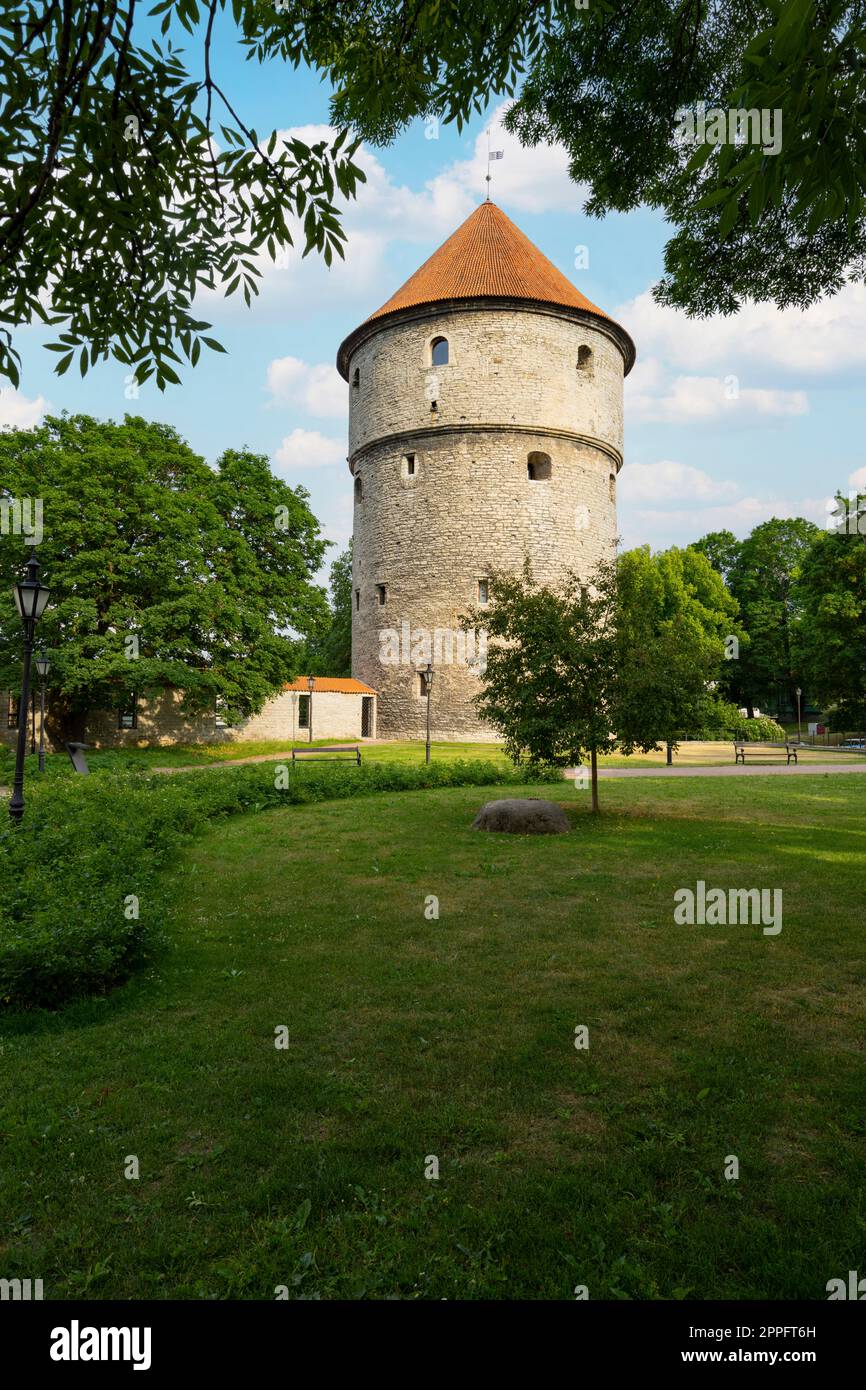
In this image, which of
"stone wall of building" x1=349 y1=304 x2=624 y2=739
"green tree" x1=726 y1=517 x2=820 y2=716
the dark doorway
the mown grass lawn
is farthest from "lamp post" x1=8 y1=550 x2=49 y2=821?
"green tree" x1=726 y1=517 x2=820 y2=716

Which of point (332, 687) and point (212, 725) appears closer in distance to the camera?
point (212, 725)

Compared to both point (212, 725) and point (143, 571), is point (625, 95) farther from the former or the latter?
point (212, 725)

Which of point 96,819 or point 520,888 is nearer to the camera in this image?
point 520,888

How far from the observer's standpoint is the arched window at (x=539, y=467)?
1430 inches

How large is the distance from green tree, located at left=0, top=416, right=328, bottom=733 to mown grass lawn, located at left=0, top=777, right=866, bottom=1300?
22.9 m

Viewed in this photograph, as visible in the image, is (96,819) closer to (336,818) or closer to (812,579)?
(336,818)

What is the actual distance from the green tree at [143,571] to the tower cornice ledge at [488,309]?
993cm

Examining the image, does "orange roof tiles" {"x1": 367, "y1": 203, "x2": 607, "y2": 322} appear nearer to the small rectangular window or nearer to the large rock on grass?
the small rectangular window

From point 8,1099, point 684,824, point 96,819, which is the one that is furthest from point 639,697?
point 8,1099

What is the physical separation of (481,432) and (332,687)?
14.3 meters

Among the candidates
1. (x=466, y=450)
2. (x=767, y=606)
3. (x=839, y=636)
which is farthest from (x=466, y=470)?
(x=767, y=606)

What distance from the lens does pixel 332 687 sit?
3797 cm

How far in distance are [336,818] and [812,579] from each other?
73.5ft

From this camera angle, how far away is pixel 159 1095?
3992 mm
